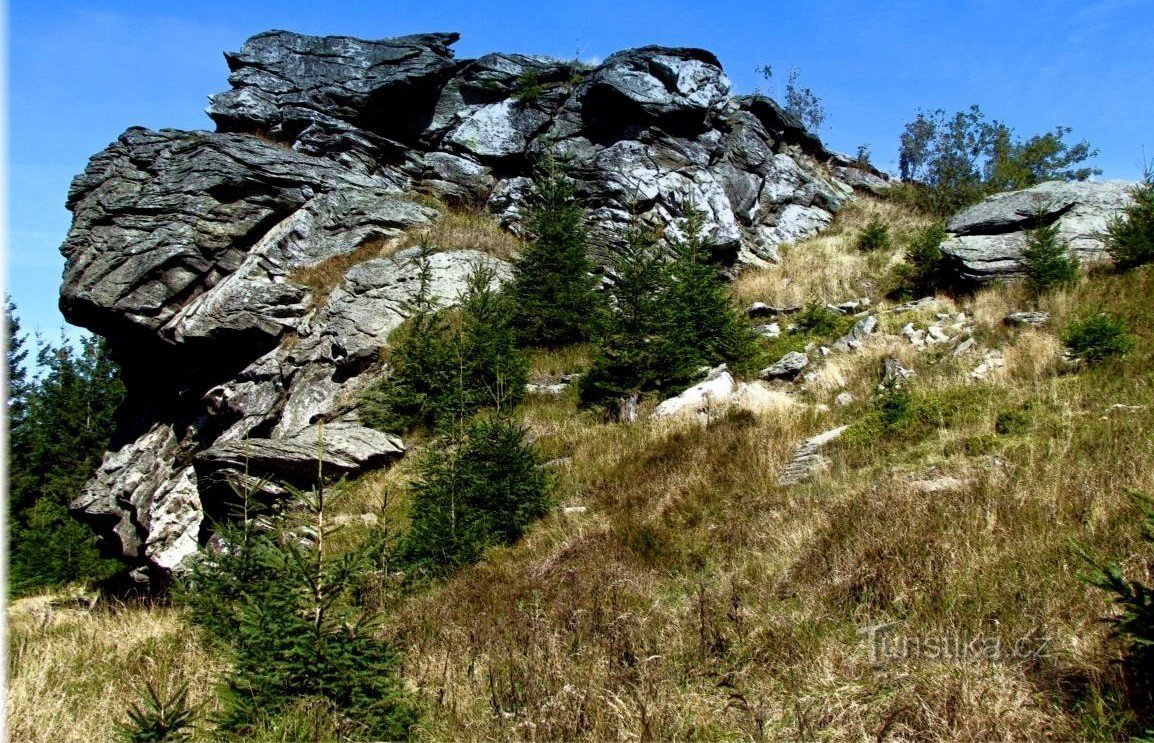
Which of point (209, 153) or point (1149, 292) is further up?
point (209, 153)

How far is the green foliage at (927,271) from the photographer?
1777cm

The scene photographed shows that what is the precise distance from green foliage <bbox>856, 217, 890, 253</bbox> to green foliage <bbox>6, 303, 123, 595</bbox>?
3716 cm

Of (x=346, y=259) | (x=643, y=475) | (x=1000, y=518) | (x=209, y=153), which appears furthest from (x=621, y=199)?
(x=1000, y=518)

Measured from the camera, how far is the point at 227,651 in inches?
185

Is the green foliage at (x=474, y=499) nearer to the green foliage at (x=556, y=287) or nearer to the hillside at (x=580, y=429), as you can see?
the hillside at (x=580, y=429)

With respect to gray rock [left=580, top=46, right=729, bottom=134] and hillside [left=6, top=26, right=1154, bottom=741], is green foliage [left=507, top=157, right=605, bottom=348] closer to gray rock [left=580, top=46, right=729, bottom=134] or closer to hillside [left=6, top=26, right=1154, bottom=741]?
hillside [left=6, top=26, right=1154, bottom=741]

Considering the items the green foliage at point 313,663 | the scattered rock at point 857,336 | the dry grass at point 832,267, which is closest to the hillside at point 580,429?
the green foliage at point 313,663

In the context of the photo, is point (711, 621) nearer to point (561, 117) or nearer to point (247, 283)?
point (247, 283)

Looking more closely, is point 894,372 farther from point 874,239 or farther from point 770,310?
point 874,239

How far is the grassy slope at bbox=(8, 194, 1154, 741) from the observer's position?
371 centimetres

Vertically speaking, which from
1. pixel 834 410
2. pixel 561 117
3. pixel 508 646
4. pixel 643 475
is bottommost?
pixel 508 646

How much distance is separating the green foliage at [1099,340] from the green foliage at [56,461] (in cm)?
3730

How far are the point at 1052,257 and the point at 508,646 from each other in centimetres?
1511

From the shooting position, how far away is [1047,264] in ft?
46.5
